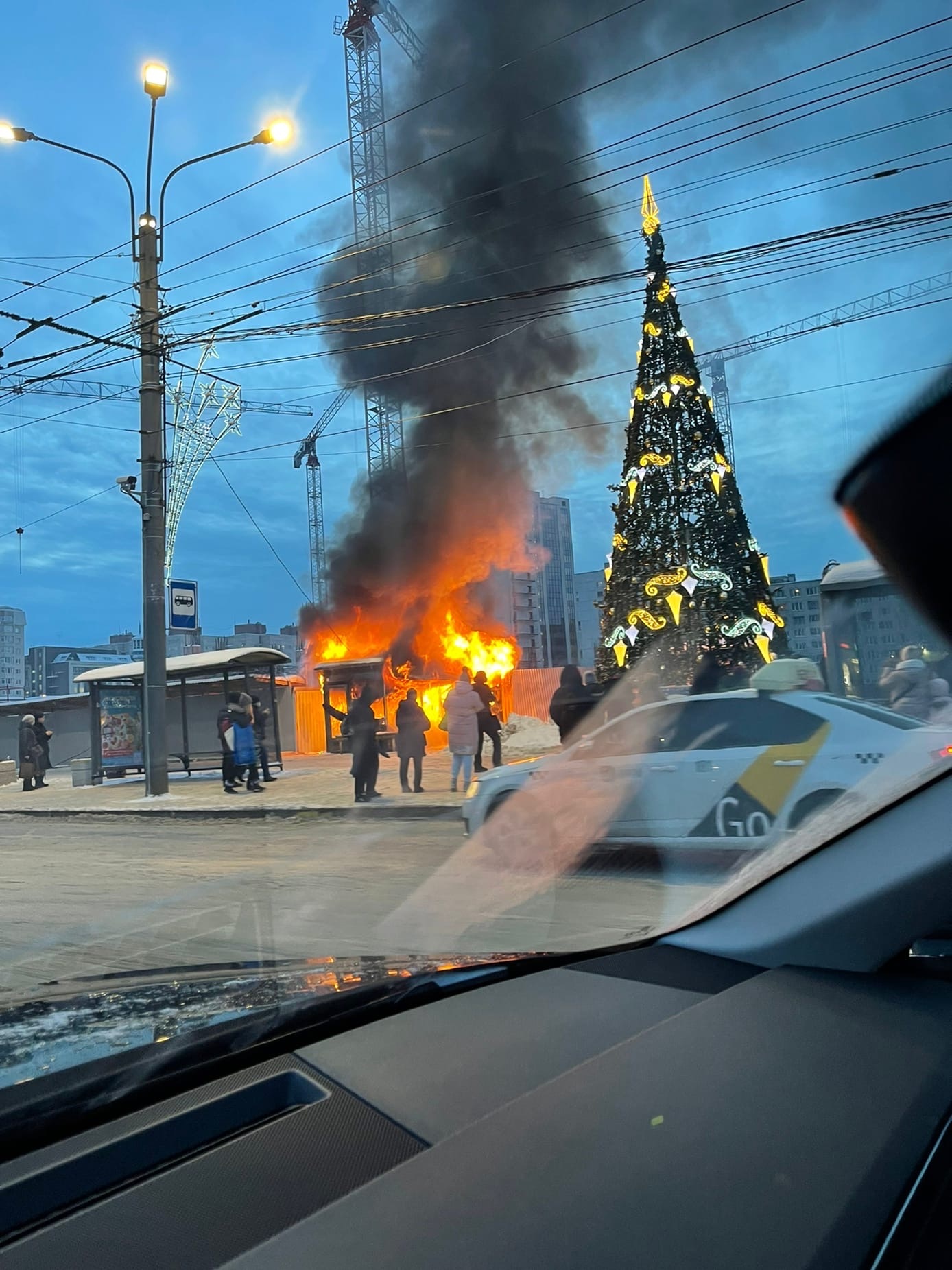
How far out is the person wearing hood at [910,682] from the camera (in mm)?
2270

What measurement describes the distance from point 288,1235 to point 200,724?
66.9ft

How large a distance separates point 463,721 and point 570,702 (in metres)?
1.98


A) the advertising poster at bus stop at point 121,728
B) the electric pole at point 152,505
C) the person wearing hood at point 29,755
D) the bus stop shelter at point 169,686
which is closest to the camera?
the electric pole at point 152,505

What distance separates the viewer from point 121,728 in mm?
18609

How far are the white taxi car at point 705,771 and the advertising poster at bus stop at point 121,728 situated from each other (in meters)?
12.9

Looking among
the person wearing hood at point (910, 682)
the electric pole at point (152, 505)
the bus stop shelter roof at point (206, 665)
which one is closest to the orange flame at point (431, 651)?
the bus stop shelter roof at point (206, 665)

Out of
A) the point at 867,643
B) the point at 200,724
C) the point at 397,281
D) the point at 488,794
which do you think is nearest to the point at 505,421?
the point at 397,281

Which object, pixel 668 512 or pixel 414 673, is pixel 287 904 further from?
pixel 414 673

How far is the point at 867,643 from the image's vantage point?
2488 millimetres

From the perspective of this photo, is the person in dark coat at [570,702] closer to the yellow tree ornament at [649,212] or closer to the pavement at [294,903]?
the pavement at [294,903]

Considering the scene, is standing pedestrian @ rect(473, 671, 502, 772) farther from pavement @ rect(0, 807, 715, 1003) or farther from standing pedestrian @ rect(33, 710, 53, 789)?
standing pedestrian @ rect(33, 710, 53, 789)

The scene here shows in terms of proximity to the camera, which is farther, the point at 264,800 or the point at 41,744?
the point at 41,744

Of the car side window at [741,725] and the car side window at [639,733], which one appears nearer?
the car side window at [741,725]

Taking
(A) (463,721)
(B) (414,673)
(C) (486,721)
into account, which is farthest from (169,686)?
(B) (414,673)
